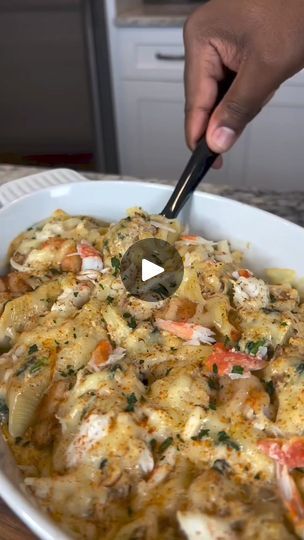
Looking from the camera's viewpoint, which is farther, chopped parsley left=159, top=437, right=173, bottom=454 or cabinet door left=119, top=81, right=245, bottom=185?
cabinet door left=119, top=81, right=245, bottom=185

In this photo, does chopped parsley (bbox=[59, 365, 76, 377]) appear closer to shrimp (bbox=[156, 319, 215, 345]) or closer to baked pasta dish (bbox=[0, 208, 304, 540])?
baked pasta dish (bbox=[0, 208, 304, 540])

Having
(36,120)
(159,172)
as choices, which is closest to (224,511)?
(159,172)

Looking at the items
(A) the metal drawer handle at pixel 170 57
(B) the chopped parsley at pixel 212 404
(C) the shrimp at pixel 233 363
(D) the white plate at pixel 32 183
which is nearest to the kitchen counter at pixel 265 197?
(D) the white plate at pixel 32 183

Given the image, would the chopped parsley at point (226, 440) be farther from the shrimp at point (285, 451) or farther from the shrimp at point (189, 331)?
the shrimp at point (189, 331)

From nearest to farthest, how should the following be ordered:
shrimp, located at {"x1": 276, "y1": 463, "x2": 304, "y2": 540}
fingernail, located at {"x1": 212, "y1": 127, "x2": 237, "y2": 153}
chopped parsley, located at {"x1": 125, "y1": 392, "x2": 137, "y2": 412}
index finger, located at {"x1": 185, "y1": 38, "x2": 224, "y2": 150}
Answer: shrimp, located at {"x1": 276, "y1": 463, "x2": 304, "y2": 540} → chopped parsley, located at {"x1": 125, "y1": 392, "x2": 137, "y2": 412} → fingernail, located at {"x1": 212, "y1": 127, "x2": 237, "y2": 153} → index finger, located at {"x1": 185, "y1": 38, "x2": 224, "y2": 150}

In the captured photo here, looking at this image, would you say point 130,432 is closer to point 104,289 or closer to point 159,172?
point 104,289

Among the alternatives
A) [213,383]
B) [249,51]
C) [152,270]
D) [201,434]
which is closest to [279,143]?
[249,51]

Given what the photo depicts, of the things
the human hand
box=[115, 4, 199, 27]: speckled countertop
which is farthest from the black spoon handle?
box=[115, 4, 199, 27]: speckled countertop
